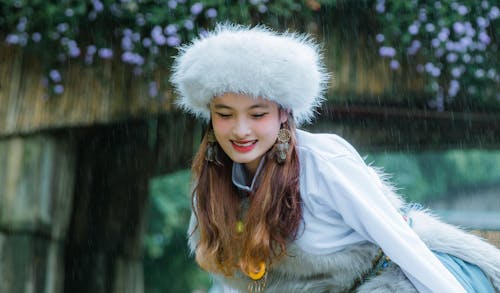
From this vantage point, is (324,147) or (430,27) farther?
(430,27)

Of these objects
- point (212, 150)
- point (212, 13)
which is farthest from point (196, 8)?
point (212, 150)

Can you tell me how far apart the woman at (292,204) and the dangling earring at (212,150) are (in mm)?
61

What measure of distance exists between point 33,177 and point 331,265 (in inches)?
121

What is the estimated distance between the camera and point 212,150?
2.78m

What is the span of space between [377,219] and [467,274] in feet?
1.17

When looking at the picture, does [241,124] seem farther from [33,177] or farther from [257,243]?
[33,177]

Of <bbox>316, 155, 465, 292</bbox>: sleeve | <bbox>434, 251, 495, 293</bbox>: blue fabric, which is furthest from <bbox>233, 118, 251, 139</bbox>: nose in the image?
<bbox>434, 251, 495, 293</bbox>: blue fabric

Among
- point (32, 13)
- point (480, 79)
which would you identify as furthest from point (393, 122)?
point (32, 13)

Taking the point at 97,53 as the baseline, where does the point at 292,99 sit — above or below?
below

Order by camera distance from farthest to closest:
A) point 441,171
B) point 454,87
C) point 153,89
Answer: point 441,171, point 454,87, point 153,89

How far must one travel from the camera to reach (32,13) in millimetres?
4758

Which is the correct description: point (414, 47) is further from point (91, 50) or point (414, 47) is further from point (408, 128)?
point (91, 50)

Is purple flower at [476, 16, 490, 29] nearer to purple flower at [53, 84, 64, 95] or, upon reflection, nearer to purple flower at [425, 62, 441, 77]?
purple flower at [425, 62, 441, 77]

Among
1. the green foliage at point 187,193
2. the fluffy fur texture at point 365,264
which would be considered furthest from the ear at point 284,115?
the green foliage at point 187,193
